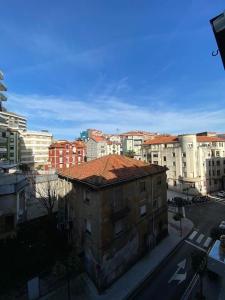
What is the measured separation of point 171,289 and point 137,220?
7.21 meters

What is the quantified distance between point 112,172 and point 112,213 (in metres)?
4.45

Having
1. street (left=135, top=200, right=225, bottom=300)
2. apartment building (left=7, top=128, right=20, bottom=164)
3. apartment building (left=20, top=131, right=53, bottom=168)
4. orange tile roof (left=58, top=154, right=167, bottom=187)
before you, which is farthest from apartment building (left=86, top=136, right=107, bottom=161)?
orange tile roof (left=58, top=154, right=167, bottom=187)

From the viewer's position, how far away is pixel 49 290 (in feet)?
60.3

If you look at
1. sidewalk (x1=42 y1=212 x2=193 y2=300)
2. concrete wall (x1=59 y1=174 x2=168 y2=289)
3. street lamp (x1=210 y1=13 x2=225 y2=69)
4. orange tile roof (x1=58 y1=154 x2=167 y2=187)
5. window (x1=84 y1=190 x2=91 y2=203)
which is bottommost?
sidewalk (x1=42 y1=212 x2=193 y2=300)

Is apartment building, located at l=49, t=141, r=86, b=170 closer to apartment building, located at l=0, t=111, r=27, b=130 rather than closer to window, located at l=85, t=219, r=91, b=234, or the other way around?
apartment building, located at l=0, t=111, r=27, b=130

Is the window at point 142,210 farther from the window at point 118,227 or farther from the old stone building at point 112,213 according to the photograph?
the window at point 118,227

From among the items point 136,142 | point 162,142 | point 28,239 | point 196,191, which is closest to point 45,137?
point 136,142

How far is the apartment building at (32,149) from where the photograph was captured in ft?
281

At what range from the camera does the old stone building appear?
1871cm

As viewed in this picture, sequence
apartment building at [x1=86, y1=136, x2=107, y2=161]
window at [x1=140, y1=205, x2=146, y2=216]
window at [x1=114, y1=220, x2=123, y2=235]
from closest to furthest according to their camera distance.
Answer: window at [x1=114, y1=220, x2=123, y2=235] → window at [x1=140, y1=205, x2=146, y2=216] → apartment building at [x1=86, y1=136, x2=107, y2=161]

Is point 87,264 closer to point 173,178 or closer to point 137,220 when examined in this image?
point 137,220

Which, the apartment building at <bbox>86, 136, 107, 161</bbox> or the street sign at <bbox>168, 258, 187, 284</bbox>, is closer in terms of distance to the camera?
the street sign at <bbox>168, 258, 187, 284</bbox>

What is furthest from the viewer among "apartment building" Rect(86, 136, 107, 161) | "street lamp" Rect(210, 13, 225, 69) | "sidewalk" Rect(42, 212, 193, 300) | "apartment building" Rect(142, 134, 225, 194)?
"apartment building" Rect(86, 136, 107, 161)

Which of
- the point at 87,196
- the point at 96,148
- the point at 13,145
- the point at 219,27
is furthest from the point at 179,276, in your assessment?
the point at 96,148
